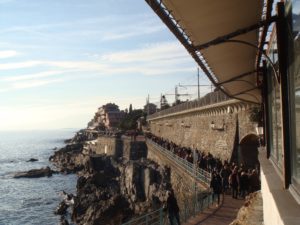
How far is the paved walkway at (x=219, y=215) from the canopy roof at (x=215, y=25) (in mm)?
6668

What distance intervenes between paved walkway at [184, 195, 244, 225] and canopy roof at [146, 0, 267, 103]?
667 cm

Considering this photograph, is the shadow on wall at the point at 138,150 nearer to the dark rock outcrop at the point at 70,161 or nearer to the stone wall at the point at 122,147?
the stone wall at the point at 122,147

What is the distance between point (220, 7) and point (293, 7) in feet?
3.76

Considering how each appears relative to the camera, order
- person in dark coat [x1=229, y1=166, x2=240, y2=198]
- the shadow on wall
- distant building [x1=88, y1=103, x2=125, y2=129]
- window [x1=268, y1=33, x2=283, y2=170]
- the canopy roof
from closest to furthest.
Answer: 1. the canopy roof
2. window [x1=268, y1=33, x2=283, y2=170]
3. person in dark coat [x1=229, y1=166, x2=240, y2=198]
4. the shadow on wall
5. distant building [x1=88, y1=103, x2=125, y2=129]

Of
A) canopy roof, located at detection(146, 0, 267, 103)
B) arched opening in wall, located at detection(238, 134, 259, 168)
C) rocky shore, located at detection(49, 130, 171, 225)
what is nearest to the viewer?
canopy roof, located at detection(146, 0, 267, 103)

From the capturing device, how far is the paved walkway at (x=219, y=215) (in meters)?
13.5

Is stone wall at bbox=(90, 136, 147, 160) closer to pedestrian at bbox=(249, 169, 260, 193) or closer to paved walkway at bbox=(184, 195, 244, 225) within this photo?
pedestrian at bbox=(249, 169, 260, 193)

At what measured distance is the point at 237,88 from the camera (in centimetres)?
1138

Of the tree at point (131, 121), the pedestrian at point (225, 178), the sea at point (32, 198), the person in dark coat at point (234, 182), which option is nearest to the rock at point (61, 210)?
the sea at point (32, 198)

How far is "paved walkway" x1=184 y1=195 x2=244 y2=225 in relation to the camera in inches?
531

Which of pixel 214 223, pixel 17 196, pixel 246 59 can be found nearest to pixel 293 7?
pixel 246 59

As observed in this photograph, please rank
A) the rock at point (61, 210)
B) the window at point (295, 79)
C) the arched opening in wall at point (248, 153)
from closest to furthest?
the window at point (295, 79) → the arched opening in wall at point (248, 153) → the rock at point (61, 210)

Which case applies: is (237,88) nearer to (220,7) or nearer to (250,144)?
(220,7)

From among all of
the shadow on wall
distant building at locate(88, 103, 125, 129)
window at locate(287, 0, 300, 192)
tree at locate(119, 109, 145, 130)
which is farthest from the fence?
distant building at locate(88, 103, 125, 129)
